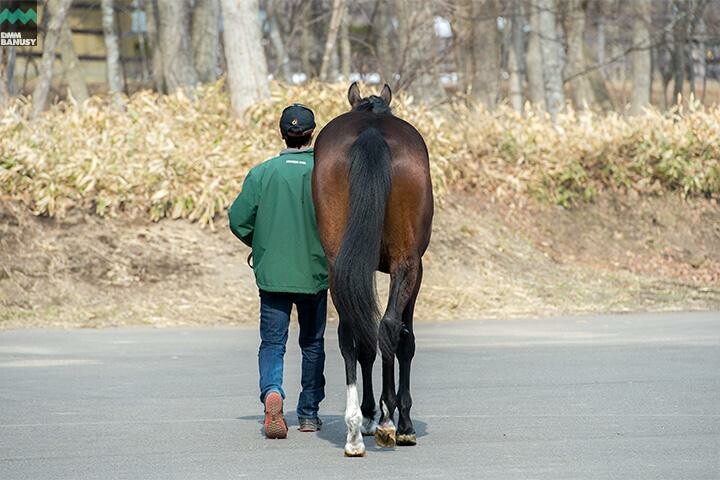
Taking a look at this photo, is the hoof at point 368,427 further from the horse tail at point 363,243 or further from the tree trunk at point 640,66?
the tree trunk at point 640,66

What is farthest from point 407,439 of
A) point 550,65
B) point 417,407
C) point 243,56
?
point 550,65

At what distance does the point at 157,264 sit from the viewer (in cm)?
1811

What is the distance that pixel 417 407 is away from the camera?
→ 10.3 metres

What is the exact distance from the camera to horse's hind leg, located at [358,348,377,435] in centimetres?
888

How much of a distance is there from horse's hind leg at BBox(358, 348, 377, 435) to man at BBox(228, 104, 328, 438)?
35 cm

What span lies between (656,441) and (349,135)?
7.97 feet

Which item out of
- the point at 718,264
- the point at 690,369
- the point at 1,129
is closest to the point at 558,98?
the point at 718,264

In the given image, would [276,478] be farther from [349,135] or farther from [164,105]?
[164,105]

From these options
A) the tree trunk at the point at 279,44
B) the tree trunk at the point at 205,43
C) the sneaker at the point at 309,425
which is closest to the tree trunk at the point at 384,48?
the tree trunk at the point at 279,44

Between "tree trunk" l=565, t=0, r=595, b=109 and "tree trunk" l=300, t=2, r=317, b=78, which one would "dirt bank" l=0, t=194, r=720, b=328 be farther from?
"tree trunk" l=565, t=0, r=595, b=109

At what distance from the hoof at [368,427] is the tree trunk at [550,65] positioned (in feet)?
61.9

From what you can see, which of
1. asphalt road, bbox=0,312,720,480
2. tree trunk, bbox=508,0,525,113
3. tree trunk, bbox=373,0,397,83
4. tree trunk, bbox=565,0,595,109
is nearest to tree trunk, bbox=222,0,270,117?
tree trunk, bbox=373,0,397,83

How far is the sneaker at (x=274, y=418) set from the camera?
889 cm

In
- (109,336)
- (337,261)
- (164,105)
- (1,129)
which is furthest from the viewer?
(164,105)
